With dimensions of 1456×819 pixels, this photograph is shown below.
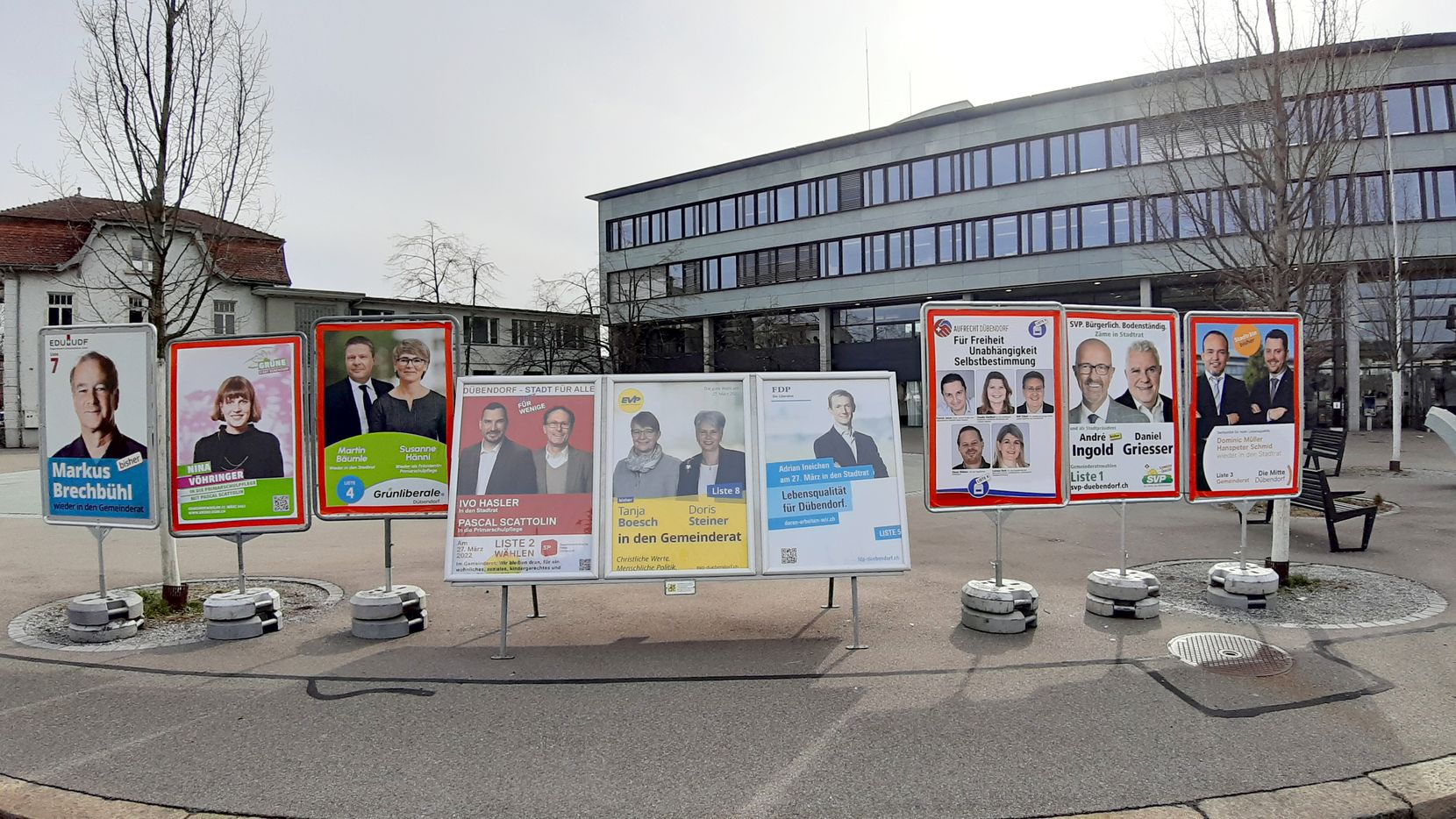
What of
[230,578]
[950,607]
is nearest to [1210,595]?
[950,607]

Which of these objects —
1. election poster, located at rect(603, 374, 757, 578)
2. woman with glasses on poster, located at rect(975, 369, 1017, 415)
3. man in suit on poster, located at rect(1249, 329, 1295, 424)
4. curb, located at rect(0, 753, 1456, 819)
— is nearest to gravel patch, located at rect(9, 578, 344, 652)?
curb, located at rect(0, 753, 1456, 819)

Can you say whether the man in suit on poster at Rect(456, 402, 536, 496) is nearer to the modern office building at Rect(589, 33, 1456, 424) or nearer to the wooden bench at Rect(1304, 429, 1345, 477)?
the wooden bench at Rect(1304, 429, 1345, 477)

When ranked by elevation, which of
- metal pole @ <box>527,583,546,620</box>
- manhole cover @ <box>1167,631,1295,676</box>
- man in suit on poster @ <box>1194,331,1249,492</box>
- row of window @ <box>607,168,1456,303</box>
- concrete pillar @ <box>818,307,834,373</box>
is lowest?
manhole cover @ <box>1167,631,1295,676</box>

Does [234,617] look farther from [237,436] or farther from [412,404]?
[412,404]

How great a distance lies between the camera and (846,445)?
6.05 m

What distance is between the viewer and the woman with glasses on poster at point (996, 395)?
6.32m

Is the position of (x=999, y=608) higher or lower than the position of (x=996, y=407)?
lower

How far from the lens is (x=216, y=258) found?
26.9 feet

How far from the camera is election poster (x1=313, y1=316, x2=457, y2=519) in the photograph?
6.43m

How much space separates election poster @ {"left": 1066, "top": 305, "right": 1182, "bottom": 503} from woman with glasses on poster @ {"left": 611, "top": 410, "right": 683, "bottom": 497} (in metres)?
3.18

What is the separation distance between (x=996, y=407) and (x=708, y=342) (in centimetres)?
4083

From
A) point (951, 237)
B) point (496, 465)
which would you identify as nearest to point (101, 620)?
point (496, 465)

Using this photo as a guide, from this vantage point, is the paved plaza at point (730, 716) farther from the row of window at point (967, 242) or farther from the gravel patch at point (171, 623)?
the row of window at point (967, 242)

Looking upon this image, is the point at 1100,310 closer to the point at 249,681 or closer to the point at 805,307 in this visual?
the point at 249,681
